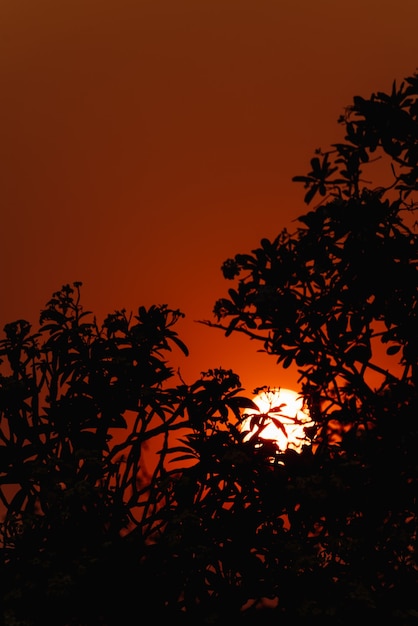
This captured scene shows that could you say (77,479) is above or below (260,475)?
above

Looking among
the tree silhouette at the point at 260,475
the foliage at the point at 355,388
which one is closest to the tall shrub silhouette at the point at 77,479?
the tree silhouette at the point at 260,475

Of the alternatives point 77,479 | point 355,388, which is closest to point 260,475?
point 355,388

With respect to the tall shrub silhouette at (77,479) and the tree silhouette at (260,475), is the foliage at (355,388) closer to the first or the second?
the tree silhouette at (260,475)

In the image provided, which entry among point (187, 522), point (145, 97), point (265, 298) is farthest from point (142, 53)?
point (187, 522)

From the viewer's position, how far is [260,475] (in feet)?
11.6

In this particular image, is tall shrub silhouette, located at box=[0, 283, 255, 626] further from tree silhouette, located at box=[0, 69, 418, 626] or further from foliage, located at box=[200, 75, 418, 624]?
foliage, located at box=[200, 75, 418, 624]

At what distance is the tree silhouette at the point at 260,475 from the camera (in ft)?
10.7

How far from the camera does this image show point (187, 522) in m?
3.35

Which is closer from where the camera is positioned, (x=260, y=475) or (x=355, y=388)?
(x=260, y=475)

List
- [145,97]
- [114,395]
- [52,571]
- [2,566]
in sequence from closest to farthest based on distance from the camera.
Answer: [52,571] → [2,566] → [114,395] → [145,97]

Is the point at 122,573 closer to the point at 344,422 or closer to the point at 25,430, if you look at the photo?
the point at 25,430

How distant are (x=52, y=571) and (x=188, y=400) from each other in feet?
3.24

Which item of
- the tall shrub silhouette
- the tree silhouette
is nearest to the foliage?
the tree silhouette

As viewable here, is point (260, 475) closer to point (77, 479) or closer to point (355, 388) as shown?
point (355, 388)
